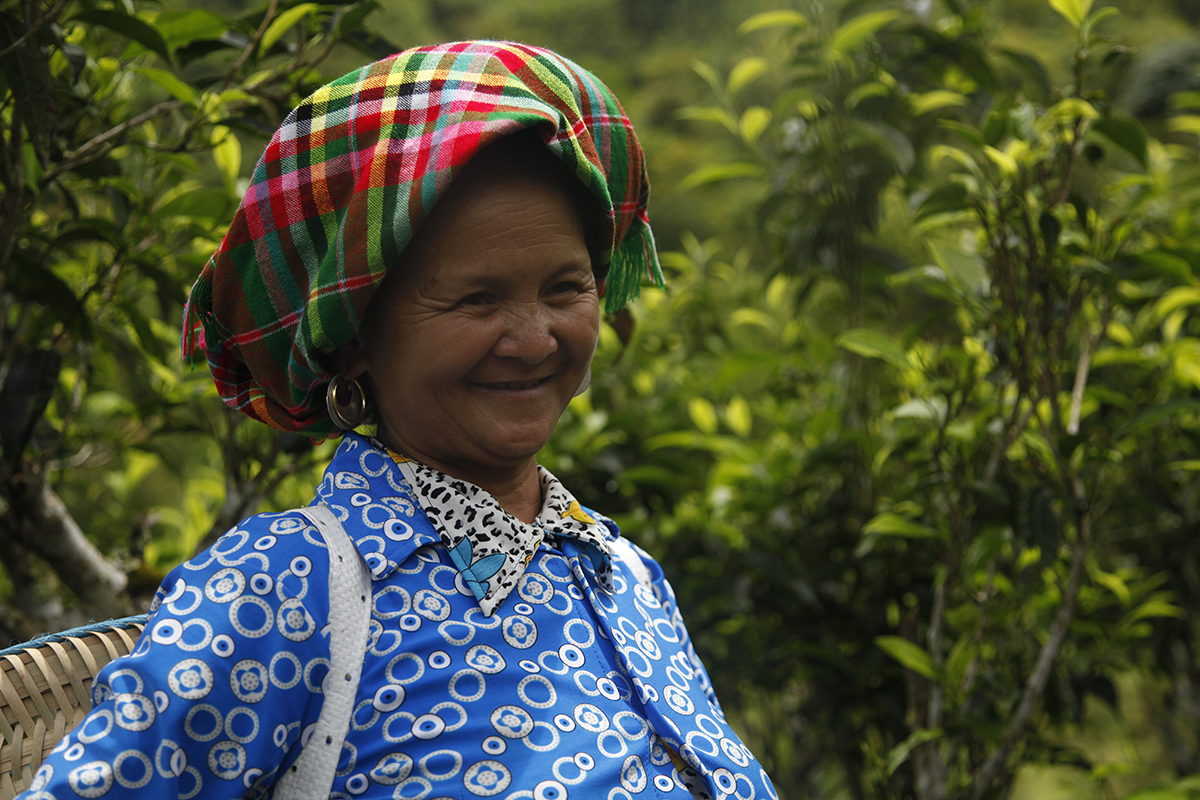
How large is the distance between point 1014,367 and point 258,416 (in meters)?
1.30

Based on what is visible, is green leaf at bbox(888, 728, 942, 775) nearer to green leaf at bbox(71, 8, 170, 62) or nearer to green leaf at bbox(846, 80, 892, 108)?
green leaf at bbox(846, 80, 892, 108)

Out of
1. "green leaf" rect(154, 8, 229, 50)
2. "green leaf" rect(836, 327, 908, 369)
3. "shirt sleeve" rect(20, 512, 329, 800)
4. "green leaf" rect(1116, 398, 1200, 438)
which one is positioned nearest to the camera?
"shirt sleeve" rect(20, 512, 329, 800)

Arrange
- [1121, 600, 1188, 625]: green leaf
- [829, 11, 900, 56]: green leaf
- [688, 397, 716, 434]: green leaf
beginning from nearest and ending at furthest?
[1121, 600, 1188, 625]: green leaf, [829, 11, 900, 56]: green leaf, [688, 397, 716, 434]: green leaf

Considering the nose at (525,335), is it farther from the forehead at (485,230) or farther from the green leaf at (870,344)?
the green leaf at (870,344)

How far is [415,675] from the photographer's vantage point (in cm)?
90

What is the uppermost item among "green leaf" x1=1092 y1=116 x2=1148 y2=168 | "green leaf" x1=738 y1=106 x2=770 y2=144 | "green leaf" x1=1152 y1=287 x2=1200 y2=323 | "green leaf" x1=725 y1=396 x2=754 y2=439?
"green leaf" x1=1092 y1=116 x2=1148 y2=168

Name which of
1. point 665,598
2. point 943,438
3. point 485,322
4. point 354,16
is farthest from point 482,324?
point 943,438

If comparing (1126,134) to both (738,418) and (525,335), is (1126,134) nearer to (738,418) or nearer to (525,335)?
(738,418)

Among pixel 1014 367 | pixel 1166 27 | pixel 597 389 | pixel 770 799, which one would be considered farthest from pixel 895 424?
pixel 1166 27

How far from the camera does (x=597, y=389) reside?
254 cm

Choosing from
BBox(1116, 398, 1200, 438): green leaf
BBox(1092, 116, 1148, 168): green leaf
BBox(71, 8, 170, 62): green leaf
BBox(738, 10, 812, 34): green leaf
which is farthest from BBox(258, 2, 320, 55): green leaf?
BBox(1116, 398, 1200, 438): green leaf

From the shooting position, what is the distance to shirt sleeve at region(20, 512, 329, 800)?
2.43 feet

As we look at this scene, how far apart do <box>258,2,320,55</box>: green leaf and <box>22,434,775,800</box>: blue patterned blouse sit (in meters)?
0.76

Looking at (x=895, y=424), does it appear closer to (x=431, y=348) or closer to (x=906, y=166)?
(x=906, y=166)
